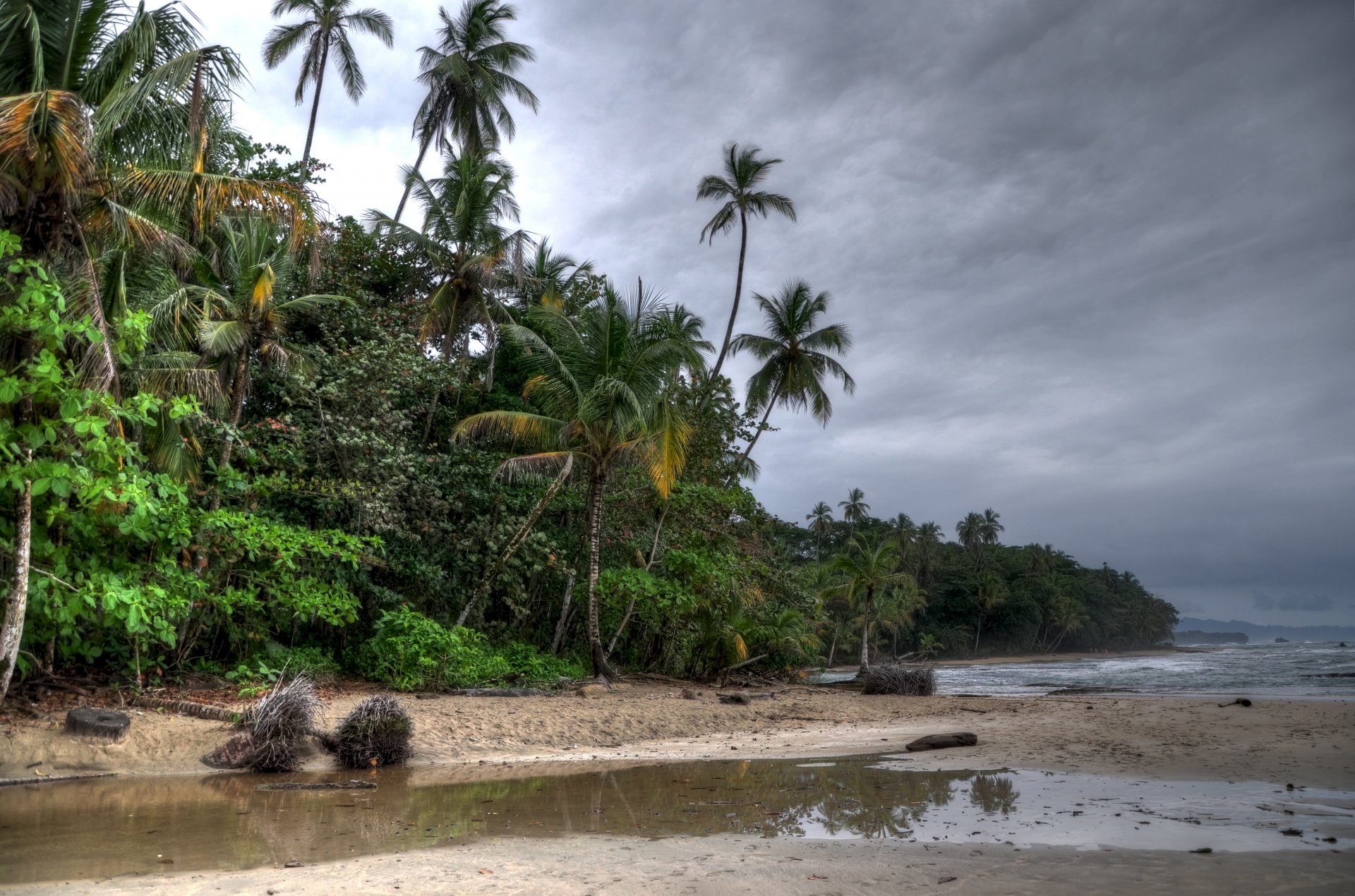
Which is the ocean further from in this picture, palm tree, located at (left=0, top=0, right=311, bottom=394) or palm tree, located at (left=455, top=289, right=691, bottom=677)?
palm tree, located at (left=0, top=0, right=311, bottom=394)

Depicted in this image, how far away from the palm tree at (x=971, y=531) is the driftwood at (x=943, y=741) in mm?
76572

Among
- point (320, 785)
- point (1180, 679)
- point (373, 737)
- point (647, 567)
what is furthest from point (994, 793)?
point (1180, 679)

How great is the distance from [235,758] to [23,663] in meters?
3.08

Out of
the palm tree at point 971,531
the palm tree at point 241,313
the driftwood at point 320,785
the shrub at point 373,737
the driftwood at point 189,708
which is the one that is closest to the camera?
the driftwood at point 320,785

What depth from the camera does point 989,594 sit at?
212ft

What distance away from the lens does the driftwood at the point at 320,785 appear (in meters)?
8.39

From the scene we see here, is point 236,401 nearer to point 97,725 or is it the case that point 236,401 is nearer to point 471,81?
point 97,725

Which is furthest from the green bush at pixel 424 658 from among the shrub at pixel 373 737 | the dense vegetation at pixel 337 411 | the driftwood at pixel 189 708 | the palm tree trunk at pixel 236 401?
the shrub at pixel 373 737

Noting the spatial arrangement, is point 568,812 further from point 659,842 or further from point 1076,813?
point 1076,813

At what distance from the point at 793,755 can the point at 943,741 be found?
2.01 meters

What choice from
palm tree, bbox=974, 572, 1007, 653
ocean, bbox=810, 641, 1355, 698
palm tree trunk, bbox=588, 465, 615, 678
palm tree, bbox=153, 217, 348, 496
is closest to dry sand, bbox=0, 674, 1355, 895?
palm tree trunk, bbox=588, 465, 615, 678

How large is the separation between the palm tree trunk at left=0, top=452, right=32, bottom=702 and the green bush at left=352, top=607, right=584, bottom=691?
5.83 metres

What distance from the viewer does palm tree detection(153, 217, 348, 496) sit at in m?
12.9

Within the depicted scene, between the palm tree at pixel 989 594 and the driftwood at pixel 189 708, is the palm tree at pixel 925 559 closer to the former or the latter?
the palm tree at pixel 989 594
